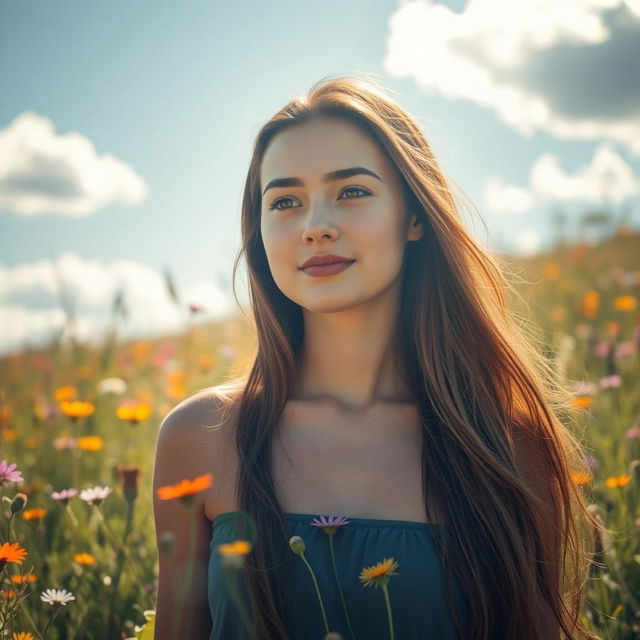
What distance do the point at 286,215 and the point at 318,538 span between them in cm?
88

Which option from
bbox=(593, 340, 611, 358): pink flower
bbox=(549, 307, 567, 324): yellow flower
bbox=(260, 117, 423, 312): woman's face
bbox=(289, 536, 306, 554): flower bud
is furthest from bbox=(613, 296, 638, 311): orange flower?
bbox=(289, 536, 306, 554): flower bud

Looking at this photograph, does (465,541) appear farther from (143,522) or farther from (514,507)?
(143,522)

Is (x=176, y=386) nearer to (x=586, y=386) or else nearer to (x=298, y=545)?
(x=586, y=386)

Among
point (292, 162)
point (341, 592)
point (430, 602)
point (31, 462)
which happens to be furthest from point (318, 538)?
point (31, 462)

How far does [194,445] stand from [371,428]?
503 mm

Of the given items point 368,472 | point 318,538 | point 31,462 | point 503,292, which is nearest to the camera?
point 318,538

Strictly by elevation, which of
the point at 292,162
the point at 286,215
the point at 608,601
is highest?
the point at 292,162

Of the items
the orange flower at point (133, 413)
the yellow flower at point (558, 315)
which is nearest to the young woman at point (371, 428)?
the orange flower at point (133, 413)

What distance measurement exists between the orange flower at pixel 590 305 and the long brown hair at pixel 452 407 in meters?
2.41

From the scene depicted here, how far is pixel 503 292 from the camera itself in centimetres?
236

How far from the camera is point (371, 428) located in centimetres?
198

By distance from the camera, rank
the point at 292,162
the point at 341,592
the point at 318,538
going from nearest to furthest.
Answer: the point at 341,592 < the point at 318,538 < the point at 292,162

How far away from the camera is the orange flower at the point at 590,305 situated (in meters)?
4.62

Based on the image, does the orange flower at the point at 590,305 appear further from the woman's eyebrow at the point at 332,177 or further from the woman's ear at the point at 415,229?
the woman's eyebrow at the point at 332,177
